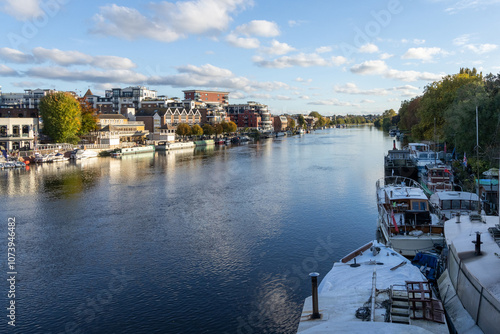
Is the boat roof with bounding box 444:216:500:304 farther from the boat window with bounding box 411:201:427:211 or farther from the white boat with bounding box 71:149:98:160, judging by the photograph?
the white boat with bounding box 71:149:98:160

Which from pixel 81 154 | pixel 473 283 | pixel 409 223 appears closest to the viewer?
pixel 473 283

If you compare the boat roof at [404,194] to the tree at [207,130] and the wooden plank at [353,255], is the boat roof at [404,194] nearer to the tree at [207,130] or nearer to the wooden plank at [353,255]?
the wooden plank at [353,255]

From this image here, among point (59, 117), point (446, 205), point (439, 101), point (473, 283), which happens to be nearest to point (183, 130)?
point (59, 117)

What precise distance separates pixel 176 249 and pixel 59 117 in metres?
57.4

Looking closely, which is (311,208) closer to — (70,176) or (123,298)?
(123,298)

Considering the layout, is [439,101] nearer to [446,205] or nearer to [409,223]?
[446,205]

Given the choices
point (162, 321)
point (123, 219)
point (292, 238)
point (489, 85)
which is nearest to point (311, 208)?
point (292, 238)

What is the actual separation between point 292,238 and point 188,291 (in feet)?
23.9

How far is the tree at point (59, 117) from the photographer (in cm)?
6729

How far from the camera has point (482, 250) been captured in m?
11.1

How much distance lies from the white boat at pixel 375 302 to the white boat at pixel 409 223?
263 centimetres

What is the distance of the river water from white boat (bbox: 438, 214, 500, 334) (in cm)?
474

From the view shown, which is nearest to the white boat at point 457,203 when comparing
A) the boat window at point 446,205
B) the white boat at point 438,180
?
the boat window at point 446,205

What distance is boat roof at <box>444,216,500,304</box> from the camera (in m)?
9.37
